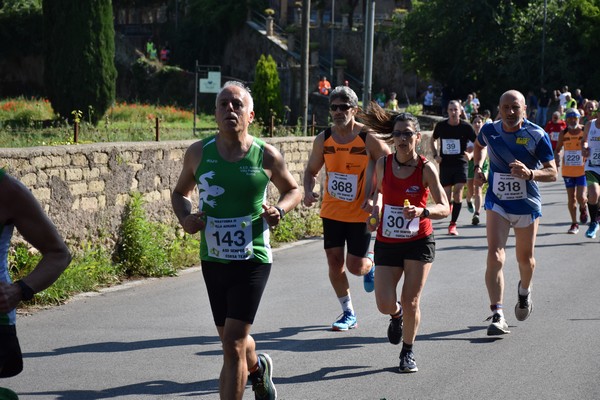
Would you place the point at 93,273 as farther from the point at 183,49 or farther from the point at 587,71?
the point at 183,49

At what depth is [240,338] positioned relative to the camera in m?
5.90

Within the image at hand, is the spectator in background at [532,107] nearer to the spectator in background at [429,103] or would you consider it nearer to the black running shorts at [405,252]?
the spectator in background at [429,103]

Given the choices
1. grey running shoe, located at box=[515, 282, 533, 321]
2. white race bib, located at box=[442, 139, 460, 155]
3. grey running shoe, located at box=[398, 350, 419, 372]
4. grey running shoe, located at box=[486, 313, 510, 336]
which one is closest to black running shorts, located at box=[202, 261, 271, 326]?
grey running shoe, located at box=[398, 350, 419, 372]

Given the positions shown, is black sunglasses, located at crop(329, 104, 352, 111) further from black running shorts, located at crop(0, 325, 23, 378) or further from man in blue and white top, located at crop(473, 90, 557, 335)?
black running shorts, located at crop(0, 325, 23, 378)

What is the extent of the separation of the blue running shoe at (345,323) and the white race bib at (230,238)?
3098mm

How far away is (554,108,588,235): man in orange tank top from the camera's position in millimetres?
Answer: 15977

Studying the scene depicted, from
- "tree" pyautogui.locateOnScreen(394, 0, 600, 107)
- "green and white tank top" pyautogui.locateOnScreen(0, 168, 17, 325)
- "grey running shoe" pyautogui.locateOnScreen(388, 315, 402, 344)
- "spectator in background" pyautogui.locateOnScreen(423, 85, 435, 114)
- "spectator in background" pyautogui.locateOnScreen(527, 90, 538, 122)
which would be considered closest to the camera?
"green and white tank top" pyautogui.locateOnScreen(0, 168, 17, 325)

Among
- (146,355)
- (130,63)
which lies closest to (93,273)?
(146,355)

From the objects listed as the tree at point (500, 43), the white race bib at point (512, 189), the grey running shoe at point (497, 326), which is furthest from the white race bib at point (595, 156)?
the tree at point (500, 43)

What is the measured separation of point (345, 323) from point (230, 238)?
3.24 meters

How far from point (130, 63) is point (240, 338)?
178 feet

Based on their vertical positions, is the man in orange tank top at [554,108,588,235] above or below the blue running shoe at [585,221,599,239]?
above

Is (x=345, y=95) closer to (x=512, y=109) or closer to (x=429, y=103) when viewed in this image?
(x=512, y=109)

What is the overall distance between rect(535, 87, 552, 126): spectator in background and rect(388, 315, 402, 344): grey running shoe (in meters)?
34.1
